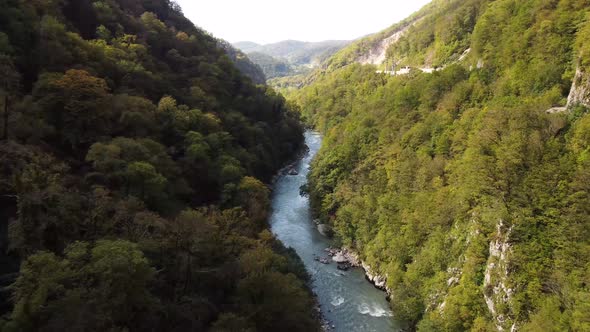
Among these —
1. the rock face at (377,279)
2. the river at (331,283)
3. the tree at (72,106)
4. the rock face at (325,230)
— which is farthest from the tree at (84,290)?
the rock face at (325,230)

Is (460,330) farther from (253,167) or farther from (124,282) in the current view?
(253,167)

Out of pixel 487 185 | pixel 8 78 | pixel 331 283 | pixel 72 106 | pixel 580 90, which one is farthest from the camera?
pixel 331 283

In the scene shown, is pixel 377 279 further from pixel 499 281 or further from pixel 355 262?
pixel 499 281

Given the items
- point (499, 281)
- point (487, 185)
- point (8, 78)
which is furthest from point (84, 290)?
point (487, 185)

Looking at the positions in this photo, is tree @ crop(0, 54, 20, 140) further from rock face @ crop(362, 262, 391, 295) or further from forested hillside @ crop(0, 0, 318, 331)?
rock face @ crop(362, 262, 391, 295)

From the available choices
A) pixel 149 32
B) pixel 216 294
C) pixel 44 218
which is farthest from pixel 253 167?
pixel 44 218

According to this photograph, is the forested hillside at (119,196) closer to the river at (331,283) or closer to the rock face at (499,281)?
the river at (331,283)
